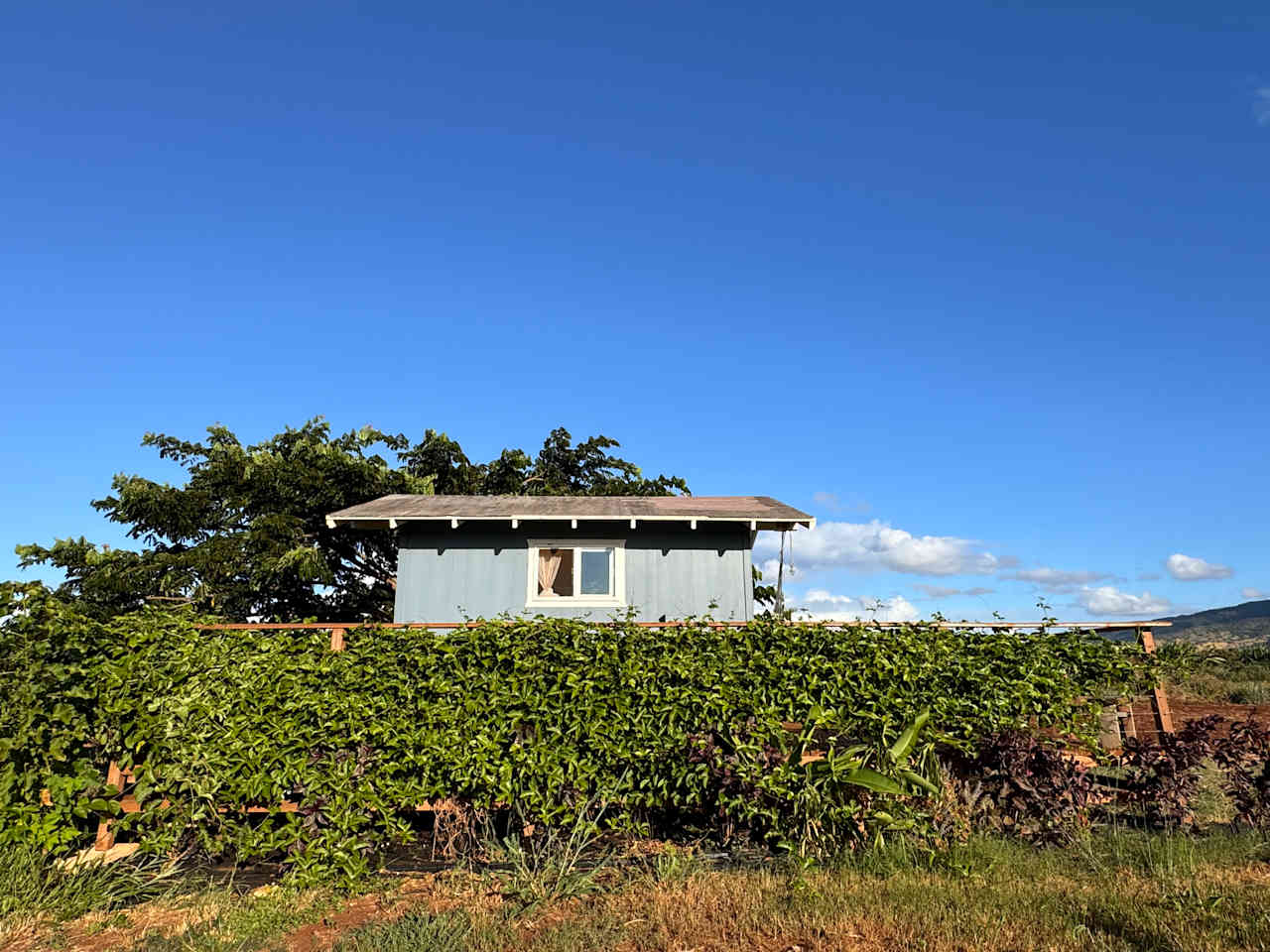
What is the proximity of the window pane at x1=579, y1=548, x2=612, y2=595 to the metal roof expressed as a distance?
897 millimetres

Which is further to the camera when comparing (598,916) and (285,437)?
(285,437)

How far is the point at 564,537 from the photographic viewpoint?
1580 centimetres

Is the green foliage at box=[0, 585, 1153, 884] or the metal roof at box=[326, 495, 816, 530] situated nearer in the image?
the green foliage at box=[0, 585, 1153, 884]

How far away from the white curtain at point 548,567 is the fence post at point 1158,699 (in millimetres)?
10091

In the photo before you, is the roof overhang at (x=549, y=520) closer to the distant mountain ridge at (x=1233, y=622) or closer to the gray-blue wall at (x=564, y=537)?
the gray-blue wall at (x=564, y=537)

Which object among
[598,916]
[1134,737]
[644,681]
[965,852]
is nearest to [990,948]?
[965,852]

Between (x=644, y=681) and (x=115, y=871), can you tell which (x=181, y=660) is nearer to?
(x=115, y=871)

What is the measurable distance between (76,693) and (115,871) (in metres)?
1.49

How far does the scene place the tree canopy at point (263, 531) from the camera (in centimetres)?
2072

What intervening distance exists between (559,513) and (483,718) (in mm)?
8157

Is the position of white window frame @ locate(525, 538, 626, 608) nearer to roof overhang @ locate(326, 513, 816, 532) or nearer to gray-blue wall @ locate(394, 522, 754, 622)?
gray-blue wall @ locate(394, 522, 754, 622)

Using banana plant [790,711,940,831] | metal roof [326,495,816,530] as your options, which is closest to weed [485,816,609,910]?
banana plant [790,711,940,831]

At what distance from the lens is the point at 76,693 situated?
682cm

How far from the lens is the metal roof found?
1497 cm
